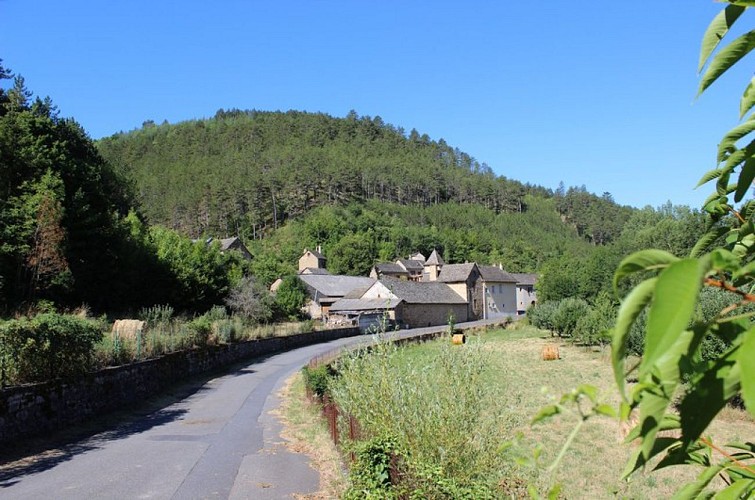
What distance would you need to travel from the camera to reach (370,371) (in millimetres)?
7969

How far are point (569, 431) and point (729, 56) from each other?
15.4 metres

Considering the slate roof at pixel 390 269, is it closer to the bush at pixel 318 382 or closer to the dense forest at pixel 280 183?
the dense forest at pixel 280 183

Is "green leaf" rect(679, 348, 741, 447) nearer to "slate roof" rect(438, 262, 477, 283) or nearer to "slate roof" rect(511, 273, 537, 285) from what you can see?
"slate roof" rect(438, 262, 477, 283)

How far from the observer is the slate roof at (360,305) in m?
57.8

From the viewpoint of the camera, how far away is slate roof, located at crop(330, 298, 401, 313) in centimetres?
5781

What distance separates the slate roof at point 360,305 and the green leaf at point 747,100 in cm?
5557

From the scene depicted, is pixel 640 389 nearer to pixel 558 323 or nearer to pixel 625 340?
pixel 625 340

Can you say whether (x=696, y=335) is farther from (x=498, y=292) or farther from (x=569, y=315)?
(x=498, y=292)

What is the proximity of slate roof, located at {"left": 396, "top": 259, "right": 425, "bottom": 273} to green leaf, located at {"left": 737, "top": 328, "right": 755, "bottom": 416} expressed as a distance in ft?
311

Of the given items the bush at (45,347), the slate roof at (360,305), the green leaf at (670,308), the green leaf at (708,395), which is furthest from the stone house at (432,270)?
the green leaf at (670,308)

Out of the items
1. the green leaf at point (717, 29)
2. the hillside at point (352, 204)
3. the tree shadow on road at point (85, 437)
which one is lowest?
the tree shadow on road at point (85, 437)

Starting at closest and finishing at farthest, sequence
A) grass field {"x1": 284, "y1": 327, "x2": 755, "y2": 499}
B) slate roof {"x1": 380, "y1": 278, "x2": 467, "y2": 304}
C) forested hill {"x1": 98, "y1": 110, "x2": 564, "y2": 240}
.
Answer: grass field {"x1": 284, "y1": 327, "x2": 755, "y2": 499} < slate roof {"x1": 380, "y1": 278, "x2": 467, "y2": 304} < forested hill {"x1": 98, "y1": 110, "x2": 564, "y2": 240}

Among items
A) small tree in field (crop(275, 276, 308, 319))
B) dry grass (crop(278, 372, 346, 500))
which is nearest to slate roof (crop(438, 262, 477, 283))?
small tree in field (crop(275, 276, 308, 319))

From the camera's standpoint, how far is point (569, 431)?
15.0 metres
